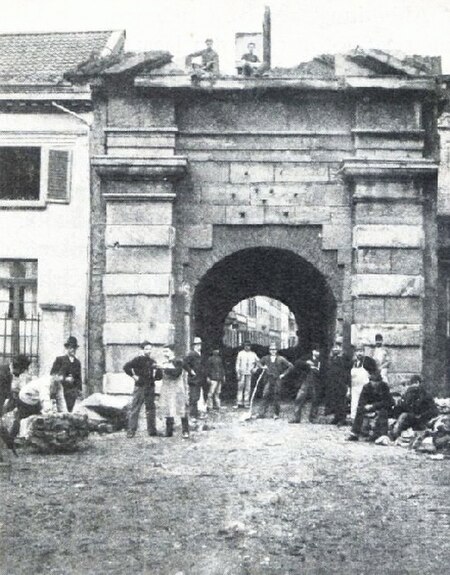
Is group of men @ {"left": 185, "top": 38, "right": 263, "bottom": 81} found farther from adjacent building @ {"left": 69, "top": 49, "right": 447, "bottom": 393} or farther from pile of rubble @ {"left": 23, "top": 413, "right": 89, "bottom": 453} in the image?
pile of rubble @ {"left": 23, "top": 413, "right": 89, "bottom": 453}

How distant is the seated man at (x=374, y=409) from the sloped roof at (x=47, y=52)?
9.14 meters

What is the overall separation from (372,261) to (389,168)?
183cm

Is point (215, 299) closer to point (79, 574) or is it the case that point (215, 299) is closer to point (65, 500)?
point (65, 500)

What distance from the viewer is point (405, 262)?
55.2 feet

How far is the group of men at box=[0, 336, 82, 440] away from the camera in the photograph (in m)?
11.5

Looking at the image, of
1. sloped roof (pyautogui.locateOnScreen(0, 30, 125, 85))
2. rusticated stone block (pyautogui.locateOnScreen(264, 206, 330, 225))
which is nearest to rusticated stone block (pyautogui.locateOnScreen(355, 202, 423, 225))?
rusticated stone block (pyautogui.locateOnScreen(264, 206, 330, 225))

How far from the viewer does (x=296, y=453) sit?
1194cm

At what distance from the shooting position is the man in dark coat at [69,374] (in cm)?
1471

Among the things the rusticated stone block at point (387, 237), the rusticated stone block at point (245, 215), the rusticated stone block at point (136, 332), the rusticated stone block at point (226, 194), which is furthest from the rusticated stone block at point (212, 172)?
→ the rusticated stone block at point (136, 332)

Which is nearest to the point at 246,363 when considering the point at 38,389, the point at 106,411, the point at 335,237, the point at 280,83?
the point at 335,237

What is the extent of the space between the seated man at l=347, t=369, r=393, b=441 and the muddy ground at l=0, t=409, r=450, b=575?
99 centimetres

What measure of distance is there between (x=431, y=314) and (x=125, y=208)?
638cm

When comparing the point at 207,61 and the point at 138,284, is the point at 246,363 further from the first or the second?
the point at 207,61

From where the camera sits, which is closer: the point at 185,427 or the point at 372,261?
the point at 185,427
